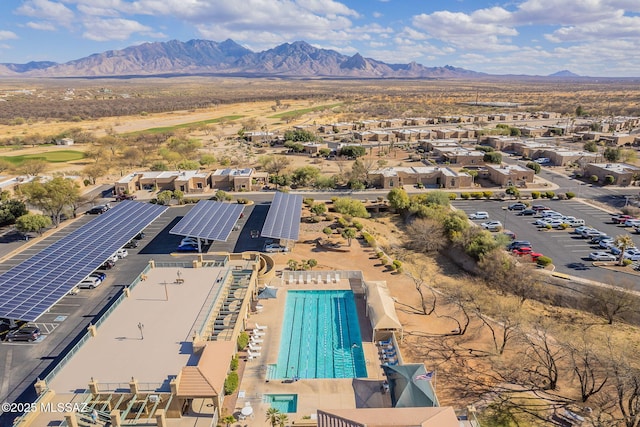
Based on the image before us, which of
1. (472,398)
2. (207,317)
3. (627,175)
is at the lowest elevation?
(472,398)

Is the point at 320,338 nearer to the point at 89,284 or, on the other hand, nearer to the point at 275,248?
the point at 275,248

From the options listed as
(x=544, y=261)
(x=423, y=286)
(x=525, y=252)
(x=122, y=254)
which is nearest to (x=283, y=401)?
(x=423, y=286)

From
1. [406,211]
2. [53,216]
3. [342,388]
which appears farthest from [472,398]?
[53,216]

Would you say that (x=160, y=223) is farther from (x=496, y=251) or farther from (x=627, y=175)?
(x=627, y=175)

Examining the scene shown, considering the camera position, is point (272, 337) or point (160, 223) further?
point (160, 223)

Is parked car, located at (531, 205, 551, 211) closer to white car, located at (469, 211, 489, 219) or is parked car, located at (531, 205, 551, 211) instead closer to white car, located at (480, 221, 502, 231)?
white car, located at (469, 211, 489, 219)

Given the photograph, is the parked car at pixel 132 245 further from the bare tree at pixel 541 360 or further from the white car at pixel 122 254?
the bare tree at pixel 541 360
